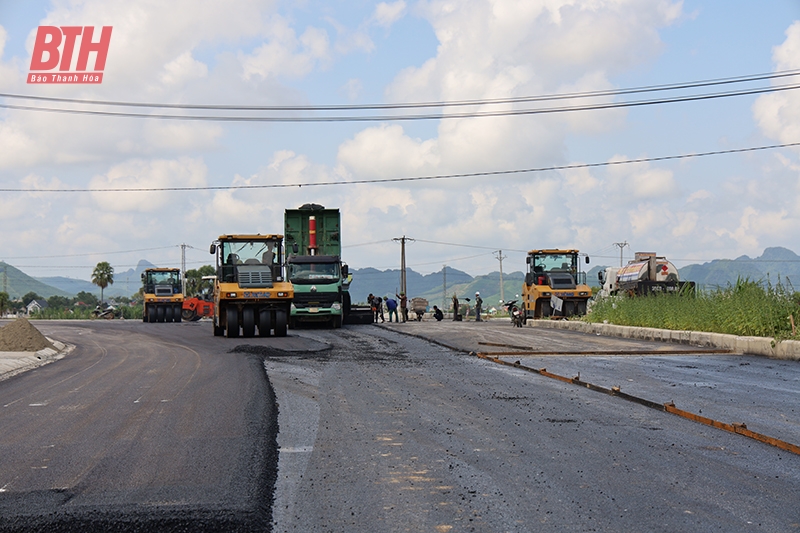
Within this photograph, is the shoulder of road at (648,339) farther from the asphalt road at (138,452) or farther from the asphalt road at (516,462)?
the asphalt road at (516,462)

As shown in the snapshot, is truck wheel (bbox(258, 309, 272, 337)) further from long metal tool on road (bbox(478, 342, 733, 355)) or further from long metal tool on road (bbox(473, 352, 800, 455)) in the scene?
long metal tool on road (bbox(473, 352, 800, 455))

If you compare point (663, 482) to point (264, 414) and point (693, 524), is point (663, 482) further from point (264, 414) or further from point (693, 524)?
point (264, 414)

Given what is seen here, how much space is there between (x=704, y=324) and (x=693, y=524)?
17608mm

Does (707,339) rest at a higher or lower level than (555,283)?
lower

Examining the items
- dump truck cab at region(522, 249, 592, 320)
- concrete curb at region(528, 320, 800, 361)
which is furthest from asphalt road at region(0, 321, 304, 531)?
dump truck cab at region(522, 249, 592, 320)

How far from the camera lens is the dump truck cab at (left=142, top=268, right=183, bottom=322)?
4984 centimetres

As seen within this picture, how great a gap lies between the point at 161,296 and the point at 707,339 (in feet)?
124

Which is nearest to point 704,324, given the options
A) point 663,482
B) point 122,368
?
point 122,368

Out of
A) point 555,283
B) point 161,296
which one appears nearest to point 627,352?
point 555,283

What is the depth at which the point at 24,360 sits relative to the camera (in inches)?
682

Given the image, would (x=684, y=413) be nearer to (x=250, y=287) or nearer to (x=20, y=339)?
(x=20, y=339)

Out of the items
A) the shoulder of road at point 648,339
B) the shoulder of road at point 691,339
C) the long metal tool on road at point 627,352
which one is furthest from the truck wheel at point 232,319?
the long metal tool on road at point 627,352

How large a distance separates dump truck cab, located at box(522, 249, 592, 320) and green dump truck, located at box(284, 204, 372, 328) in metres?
8.41

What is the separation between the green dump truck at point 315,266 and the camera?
30953 mm
